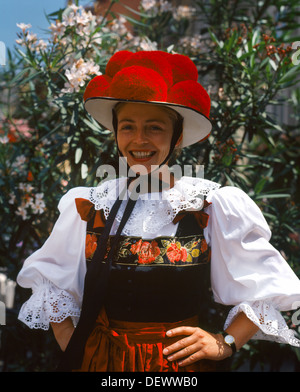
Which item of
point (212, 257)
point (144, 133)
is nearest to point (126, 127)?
point (144, 133)

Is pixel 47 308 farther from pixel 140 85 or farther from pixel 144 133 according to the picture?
pixel 140 85

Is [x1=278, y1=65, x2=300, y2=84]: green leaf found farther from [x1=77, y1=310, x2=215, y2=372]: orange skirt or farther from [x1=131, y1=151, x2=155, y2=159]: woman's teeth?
[x1=77, y1=310, x2=215, y2=372]: orange skirt

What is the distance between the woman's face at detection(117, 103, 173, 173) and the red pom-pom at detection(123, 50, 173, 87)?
3.8 inches

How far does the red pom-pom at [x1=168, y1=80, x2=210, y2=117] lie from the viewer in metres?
1.12

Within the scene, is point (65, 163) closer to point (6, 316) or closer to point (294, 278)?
point (6, 316)

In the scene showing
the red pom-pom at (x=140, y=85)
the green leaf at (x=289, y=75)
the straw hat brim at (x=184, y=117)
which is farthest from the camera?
the green leaf at (x=289, y=75)

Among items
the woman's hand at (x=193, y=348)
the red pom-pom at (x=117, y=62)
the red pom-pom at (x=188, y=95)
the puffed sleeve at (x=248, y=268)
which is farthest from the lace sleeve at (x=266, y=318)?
the red pom-pom at (x=117, y=62)

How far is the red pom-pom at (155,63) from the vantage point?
1120 millimetres

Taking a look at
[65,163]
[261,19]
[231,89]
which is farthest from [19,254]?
[261,19]

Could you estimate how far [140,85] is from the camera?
1060mm

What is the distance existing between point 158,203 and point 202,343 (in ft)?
1.42

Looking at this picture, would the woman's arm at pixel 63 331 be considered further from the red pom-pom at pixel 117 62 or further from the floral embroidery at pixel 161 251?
the red pom-pom at pixel 117 62
